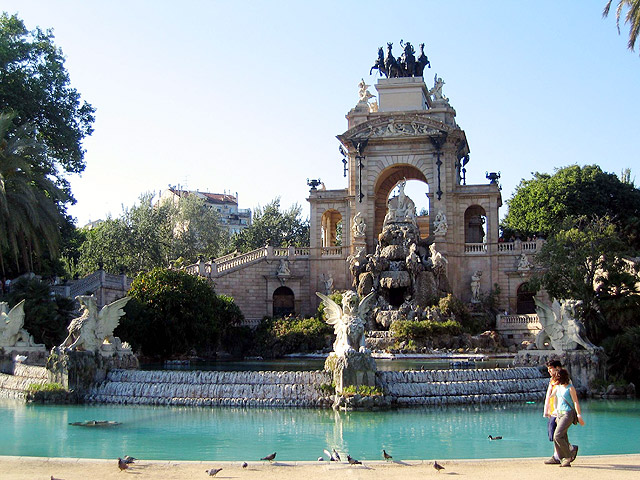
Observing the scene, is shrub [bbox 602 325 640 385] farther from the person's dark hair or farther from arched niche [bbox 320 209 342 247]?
arched niche [bbox 320 209 342 247]

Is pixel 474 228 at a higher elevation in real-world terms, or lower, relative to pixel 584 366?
higher

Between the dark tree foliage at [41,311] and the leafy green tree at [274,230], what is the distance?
3114 cm

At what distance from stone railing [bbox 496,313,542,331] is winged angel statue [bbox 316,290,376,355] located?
69.8 feet

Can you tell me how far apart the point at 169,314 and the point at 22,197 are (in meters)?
7.79

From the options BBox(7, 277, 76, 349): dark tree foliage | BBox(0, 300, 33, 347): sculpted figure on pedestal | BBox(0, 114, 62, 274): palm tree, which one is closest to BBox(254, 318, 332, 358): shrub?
BBox(7, 277, 76, 349): dark tree foliage

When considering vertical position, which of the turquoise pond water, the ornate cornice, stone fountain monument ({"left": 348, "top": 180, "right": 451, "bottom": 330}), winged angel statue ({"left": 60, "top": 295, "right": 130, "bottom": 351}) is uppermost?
the ornate cornice

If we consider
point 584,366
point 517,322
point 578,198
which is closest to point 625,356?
point 584,366

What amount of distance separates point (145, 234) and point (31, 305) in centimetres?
2298

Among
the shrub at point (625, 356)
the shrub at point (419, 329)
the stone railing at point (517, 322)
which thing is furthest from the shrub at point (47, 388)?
the stone railing at point (517, 322)

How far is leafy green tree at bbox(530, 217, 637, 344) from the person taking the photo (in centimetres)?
2639

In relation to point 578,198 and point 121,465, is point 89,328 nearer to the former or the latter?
point 121,465

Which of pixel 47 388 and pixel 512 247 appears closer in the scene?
pixel 47 388

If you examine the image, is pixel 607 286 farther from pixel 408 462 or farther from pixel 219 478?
pixel 219 478

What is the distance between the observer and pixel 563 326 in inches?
909
